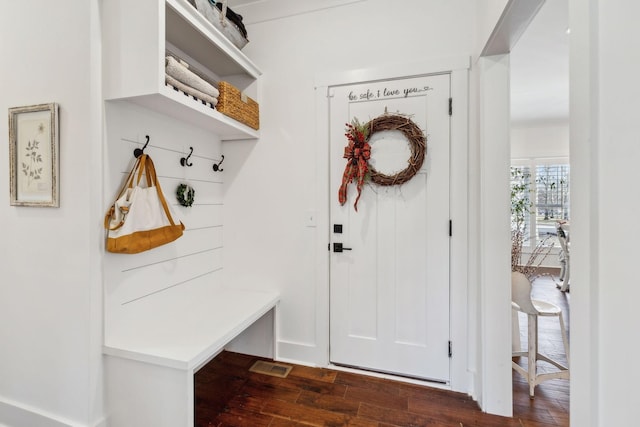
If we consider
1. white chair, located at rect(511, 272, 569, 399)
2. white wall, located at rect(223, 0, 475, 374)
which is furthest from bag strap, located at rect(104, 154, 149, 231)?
white chair, located at rect(511, 272, 569, 399)

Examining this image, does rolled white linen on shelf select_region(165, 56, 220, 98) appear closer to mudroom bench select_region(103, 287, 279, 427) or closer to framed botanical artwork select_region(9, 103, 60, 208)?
framed botanical artwork select_region(9, 103, 60, 208)

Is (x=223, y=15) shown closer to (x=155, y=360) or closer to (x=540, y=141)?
(x=155, y=360)

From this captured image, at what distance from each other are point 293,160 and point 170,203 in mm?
935

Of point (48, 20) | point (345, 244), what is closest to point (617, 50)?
point (345, 244)

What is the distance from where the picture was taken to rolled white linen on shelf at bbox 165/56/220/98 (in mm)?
1472

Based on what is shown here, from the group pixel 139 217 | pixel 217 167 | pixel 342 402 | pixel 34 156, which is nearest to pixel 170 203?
pixel 139 217

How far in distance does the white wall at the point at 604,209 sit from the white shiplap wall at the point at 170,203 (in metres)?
1.94

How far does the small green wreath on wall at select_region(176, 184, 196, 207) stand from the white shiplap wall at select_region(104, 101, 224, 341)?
0.12ft

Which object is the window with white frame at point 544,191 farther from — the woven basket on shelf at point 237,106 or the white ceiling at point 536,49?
the woven basket on shelf at point 237,106

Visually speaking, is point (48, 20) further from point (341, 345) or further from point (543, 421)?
point (543, 421)

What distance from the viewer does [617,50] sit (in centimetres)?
66

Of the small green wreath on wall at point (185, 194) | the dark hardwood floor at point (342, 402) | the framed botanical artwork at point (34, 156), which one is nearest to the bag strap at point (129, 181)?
the framed botanical artwork at point (34, 156)

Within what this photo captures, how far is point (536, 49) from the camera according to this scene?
2.72m

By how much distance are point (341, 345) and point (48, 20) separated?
264 centimetres
